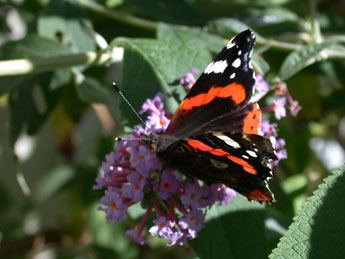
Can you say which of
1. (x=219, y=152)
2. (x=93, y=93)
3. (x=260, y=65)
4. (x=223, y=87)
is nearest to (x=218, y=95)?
(x=223, y=87)

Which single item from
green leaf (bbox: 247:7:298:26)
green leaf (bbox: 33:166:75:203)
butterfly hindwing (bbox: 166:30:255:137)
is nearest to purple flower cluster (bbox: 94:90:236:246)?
butterfly hindwing (bbox: 166:30:255:137)

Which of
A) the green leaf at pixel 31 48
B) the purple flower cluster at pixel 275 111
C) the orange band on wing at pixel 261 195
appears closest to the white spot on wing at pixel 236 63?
the purple flower cluster at pixel 275 111

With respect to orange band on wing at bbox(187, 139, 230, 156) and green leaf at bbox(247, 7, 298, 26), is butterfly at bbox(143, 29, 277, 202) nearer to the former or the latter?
orange band on wing at bbox(187, 139, 230, 156)

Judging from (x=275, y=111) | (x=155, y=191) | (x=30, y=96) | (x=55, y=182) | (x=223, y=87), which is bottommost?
(x=55, y=182)

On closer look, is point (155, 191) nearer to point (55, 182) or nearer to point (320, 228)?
point (320, 228)

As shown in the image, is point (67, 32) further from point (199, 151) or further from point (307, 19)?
point (307, 19)
